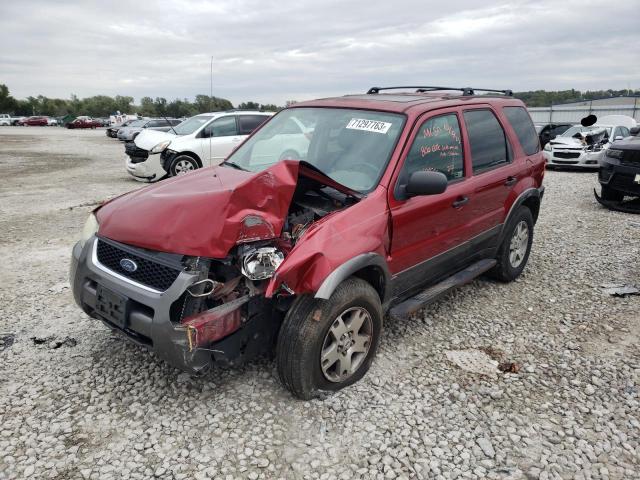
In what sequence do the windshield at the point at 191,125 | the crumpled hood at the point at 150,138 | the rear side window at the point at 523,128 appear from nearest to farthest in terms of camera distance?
1. the rear side window at the point at 523,128
2. the crumpled hood at the point at 150,138
3. the windshield at the point at 191,125

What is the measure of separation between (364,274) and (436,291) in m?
0.93

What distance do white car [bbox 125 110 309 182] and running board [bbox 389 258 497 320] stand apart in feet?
22.5

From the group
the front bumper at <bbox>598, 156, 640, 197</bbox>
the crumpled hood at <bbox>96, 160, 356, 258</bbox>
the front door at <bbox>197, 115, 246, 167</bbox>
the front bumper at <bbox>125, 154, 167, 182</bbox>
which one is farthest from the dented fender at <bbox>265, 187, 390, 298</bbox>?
the front bumper at <bbox>125, 154, 167, 182</bbox>

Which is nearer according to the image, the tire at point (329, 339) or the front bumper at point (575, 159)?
the tire at point (329, 339)

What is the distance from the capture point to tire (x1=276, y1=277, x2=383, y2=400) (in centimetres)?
273

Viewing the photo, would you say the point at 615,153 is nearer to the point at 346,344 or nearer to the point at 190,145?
the point at 346,344

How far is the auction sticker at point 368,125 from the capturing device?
11.4 feet

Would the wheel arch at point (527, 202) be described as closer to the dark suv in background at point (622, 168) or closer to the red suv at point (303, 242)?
the red suv at point (303, 242)

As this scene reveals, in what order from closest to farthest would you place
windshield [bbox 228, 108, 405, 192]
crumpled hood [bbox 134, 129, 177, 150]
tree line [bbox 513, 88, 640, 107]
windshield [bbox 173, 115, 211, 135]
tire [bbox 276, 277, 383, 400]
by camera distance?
tire [bbox 276, 277, 383, 400] → windshield [bbox 228, 108, 405, 192] → crumpled hood [bbox 134, 129, 177, 150] → windshield [bbox 173, 115, 211, 135] → tree line [bbox 513, 88, 640, 107]

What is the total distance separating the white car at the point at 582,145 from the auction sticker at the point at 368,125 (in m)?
12.8

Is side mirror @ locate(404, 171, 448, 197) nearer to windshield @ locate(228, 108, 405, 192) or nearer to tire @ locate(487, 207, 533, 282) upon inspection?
windshield @ locate(228, 108, 405, 192)

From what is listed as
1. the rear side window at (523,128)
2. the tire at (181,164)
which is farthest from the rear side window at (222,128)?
the rear side window at (523,128)

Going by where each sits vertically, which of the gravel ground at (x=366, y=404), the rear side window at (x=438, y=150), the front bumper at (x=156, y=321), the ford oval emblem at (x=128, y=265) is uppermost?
the rear side window at (x=438, y=150)

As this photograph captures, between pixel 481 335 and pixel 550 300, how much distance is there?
1204 mm
